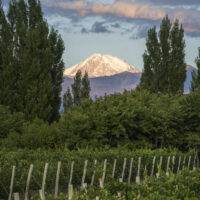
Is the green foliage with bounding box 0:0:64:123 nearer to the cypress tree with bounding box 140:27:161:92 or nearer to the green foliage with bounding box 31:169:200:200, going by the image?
the cypress tree with bounding box 140:27:161:92

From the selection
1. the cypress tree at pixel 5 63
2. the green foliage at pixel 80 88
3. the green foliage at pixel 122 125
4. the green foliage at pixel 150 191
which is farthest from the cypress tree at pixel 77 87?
the green foliage at pixel 150 191

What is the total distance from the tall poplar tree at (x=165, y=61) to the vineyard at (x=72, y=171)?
72.4 feet

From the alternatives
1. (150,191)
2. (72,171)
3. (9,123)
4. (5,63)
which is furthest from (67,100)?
(150,191)

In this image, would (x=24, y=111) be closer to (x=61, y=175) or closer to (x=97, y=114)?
(x=97, y=114)

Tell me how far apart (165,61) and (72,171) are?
110 ft

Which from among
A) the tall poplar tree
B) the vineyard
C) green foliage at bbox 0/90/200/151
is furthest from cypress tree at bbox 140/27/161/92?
the vineyard

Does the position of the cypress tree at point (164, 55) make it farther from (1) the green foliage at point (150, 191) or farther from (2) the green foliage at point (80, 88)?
(1) the green foliage at point (150, 191)

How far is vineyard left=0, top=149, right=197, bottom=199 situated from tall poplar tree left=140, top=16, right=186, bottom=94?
72.4 feet

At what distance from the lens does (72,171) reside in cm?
1548

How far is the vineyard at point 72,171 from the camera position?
10.2 metres

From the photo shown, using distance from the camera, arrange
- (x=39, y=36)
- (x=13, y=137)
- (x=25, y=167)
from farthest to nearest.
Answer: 1. (x=39, y=36)
2. (x=13, y=137)
3. (x=25, y=167)

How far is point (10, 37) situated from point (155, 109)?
682 inches

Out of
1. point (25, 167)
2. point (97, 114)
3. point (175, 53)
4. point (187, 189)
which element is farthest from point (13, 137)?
point (175, 53)

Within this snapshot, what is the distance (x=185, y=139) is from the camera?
3425 cm
